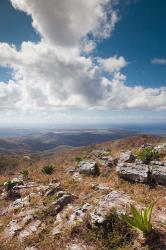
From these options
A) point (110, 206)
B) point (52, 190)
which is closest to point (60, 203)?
point (52, 190)

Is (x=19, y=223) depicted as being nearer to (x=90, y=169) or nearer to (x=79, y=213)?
(x=79, y=213)

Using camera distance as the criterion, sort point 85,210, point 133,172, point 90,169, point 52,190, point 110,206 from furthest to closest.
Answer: point 90,169, point 133,172, point 52,190, point 85,210, point 110,206

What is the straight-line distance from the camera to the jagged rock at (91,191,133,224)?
26.8ft

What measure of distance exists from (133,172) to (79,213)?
15.7 feet

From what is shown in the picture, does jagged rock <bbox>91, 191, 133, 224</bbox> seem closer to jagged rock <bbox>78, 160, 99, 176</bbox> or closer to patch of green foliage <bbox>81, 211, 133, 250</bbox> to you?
patch of green foliage <bbox>81, 211, 133, 250</bbox>

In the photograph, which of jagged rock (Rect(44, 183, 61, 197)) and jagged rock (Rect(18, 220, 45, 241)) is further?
jagged rock (Rect(44, 183, 61, 197))

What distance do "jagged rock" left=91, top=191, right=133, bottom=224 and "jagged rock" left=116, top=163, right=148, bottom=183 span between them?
84.1 inches

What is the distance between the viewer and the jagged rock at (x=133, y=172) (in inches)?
483

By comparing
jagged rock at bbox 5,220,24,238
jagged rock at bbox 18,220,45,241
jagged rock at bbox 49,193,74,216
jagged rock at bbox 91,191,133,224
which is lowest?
jagged rock at bbox 5,220,24,238

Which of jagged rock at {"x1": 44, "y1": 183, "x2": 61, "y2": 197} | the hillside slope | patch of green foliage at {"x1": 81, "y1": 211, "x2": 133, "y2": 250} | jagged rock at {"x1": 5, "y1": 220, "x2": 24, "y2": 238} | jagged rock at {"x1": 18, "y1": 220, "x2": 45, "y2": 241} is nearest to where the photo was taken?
patch of green foliage at {"x1": 81, "y1": 211, "x2": 133, "y2": 250}

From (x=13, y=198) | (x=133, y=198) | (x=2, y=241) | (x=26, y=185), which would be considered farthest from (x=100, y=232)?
(x=26, y=185)

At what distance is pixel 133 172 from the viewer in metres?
12.8

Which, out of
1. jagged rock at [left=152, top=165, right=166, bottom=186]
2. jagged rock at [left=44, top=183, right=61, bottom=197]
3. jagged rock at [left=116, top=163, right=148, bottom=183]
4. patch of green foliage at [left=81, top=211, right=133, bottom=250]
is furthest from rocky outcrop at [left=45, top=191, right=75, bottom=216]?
jagged rock at [left=152, top=165, right=166, bottom=186]

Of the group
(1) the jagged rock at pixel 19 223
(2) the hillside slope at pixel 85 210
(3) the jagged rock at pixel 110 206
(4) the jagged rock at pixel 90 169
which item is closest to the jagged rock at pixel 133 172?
(2) the hillside slope at pixel 85 210
